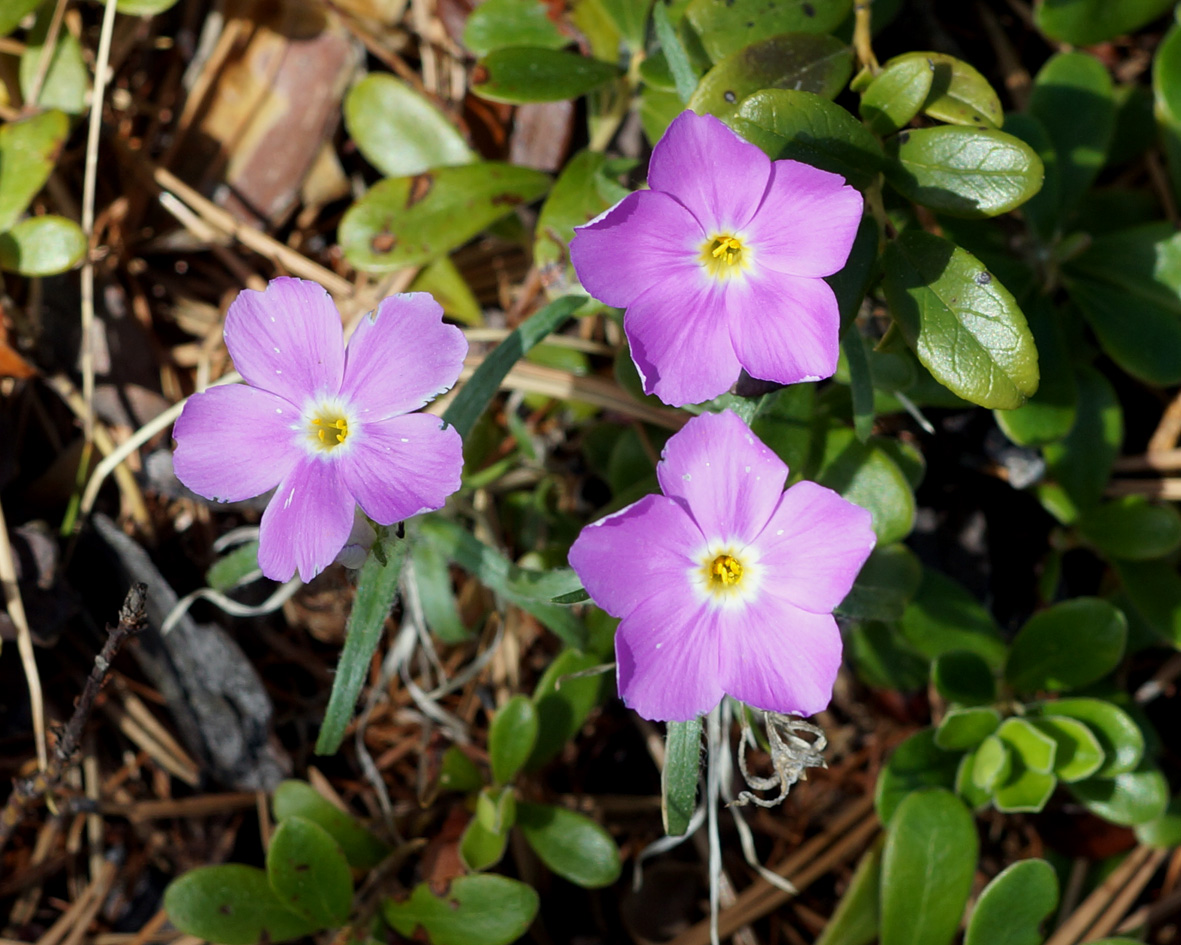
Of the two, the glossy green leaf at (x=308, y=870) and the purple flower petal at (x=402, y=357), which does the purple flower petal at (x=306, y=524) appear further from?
the glossy green leaf at (x=308, y=870)

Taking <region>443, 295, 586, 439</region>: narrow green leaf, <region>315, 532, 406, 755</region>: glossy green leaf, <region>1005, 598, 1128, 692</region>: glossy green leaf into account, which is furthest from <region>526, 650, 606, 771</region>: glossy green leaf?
<region>1005, 598, 1128, 692</region>: glossy green leaf

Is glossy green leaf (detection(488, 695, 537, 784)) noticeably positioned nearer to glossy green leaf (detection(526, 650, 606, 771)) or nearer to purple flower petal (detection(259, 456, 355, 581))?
glossy green leaf (detection(526, 650, 606, 771))

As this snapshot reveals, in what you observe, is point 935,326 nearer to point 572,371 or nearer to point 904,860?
point 572,371

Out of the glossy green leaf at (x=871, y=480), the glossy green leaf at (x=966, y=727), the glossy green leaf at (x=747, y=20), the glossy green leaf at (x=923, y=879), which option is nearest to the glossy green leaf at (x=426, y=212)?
the glossy green leaf at (x=747, y=20)

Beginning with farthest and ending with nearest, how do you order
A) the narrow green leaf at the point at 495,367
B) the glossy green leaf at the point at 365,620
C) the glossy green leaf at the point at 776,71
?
the narrow green leaf at the point at 495,367
the glossy green leaf at the point at 365,620
the glossy green leaf at the point at 776,71

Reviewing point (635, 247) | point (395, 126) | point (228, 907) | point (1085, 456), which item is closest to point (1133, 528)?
point (1085, 456)

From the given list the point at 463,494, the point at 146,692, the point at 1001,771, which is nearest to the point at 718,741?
the point at 1001,771

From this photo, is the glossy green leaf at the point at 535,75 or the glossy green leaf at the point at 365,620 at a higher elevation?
the glossy green leaf at the point at 535,75
